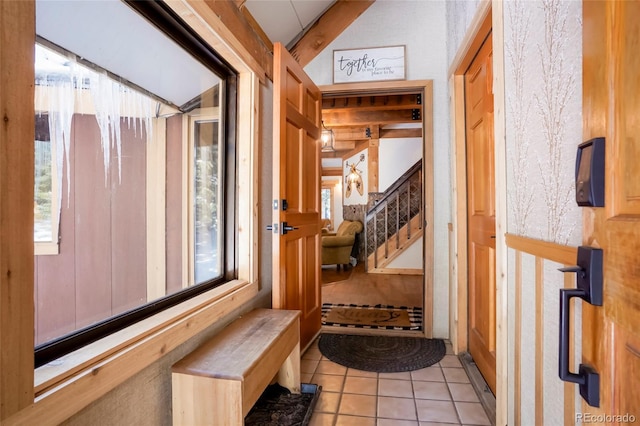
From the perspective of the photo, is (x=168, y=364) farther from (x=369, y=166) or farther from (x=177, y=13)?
(x=369, y=166)

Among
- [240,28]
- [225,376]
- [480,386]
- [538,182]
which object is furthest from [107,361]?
[480,386]

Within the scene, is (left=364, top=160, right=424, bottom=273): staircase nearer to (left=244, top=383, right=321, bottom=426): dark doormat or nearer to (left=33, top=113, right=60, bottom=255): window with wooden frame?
(left=244, top=383, right=321, bottom=426): dark doormat

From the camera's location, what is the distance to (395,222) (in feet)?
20.1

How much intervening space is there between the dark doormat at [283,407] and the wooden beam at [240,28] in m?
1.99

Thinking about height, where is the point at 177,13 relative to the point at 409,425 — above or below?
above

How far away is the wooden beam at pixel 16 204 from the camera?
26.5 inches

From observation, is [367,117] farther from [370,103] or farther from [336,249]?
[336,249]

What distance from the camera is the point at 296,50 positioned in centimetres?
269

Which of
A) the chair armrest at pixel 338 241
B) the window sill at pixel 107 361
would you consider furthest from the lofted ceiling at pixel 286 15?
the chair armrest at pixel 338 241

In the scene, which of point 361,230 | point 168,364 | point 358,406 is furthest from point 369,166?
point 168,364

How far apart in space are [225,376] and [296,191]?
130 cm

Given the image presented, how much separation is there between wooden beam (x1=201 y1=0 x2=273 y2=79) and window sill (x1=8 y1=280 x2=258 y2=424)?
1.30 meters

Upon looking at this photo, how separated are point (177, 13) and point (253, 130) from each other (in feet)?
2.36

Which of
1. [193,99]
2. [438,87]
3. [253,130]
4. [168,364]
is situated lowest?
[168,364]
